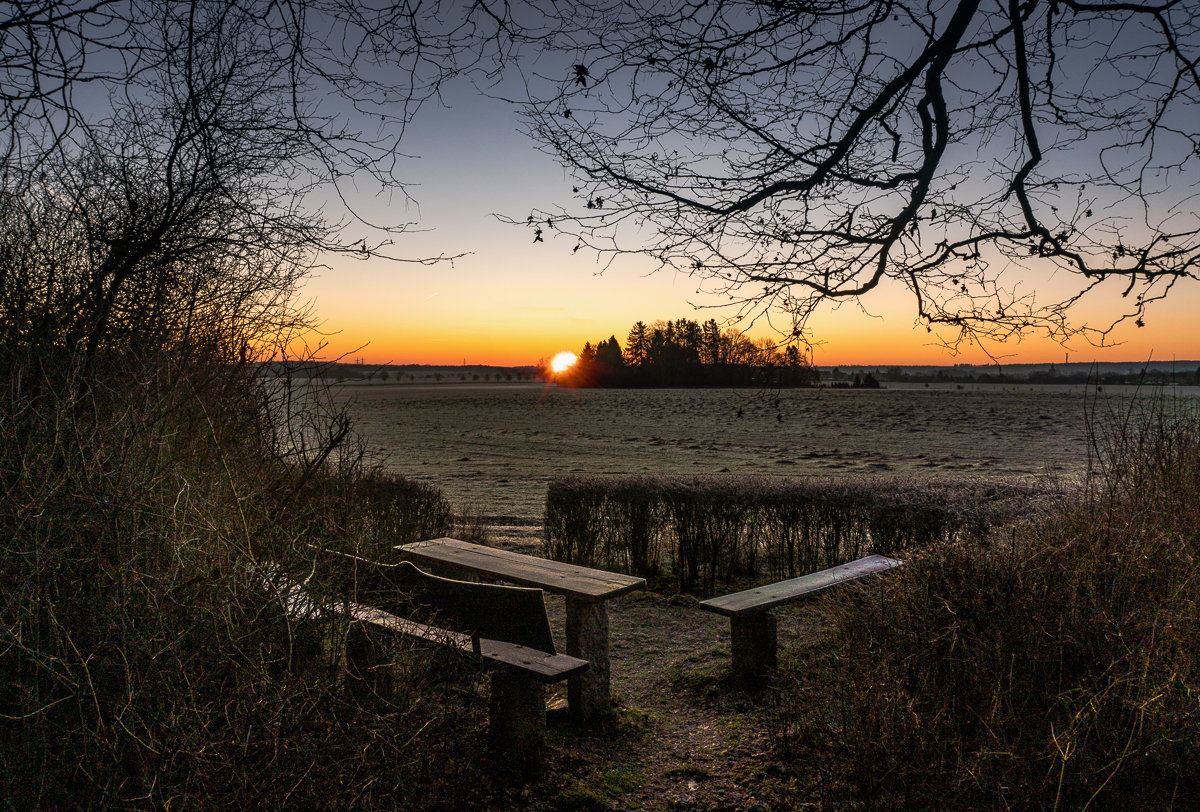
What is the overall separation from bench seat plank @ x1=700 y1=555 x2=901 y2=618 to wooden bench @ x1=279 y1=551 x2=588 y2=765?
122 centimetres

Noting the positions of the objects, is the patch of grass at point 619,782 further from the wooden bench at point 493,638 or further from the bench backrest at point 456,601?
the bench backrest at point 456,601

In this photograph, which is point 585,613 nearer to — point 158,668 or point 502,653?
point 502,653

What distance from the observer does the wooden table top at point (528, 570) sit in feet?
12.5

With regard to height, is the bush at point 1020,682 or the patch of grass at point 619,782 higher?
the bush at point 1020,682

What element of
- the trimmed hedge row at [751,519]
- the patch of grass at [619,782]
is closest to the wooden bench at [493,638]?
the patch of grass at [619,782]

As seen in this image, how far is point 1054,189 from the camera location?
12.3 ft

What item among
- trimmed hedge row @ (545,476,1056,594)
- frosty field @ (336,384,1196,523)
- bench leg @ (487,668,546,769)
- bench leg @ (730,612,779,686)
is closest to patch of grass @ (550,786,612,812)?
bench leg @ (487,668,546,769)

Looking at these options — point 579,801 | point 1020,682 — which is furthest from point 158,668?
point 1020,682

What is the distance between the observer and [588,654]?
3.83m

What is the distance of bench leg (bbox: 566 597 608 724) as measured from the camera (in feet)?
12.4

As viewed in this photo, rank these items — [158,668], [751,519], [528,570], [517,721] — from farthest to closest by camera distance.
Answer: [751,519] < [528,570] < [517,721] < [158,668]

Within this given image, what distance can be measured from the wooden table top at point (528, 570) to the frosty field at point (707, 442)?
1.32m

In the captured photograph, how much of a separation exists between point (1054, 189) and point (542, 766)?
3868 mm

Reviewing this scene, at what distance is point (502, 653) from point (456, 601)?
1.22 feet
